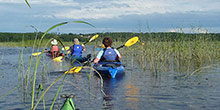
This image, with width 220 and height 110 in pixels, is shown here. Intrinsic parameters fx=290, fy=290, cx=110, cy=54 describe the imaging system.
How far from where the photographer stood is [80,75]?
9680 millimetres

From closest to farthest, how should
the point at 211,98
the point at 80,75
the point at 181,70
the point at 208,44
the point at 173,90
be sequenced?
1. the point at 211,98
2. the point at 173,90
3. the point at 80,75
4. the point at 181,70
5. the point at 208,44

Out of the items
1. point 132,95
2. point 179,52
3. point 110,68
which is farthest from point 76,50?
point 132,95

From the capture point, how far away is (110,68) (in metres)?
8.75

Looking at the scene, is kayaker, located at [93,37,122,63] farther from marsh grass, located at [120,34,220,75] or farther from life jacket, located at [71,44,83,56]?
life jacket, located at [71,44,83,56]

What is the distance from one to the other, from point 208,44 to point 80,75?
20.6ft

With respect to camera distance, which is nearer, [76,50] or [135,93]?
[135,93]

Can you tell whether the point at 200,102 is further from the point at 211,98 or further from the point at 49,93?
the point at 49,93

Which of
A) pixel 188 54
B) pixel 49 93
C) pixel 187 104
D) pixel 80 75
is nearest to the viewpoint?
pixel 187 104

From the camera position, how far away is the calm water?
5410mm

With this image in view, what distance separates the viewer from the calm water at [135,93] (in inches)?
213

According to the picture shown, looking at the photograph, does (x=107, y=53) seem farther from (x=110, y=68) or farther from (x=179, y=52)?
(x=179, y=52)

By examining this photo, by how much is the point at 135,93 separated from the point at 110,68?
2.21 meters

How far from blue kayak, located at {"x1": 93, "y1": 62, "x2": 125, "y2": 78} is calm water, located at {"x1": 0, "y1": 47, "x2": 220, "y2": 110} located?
0.73 feet

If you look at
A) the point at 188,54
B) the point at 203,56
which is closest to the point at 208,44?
the point at 203,56
